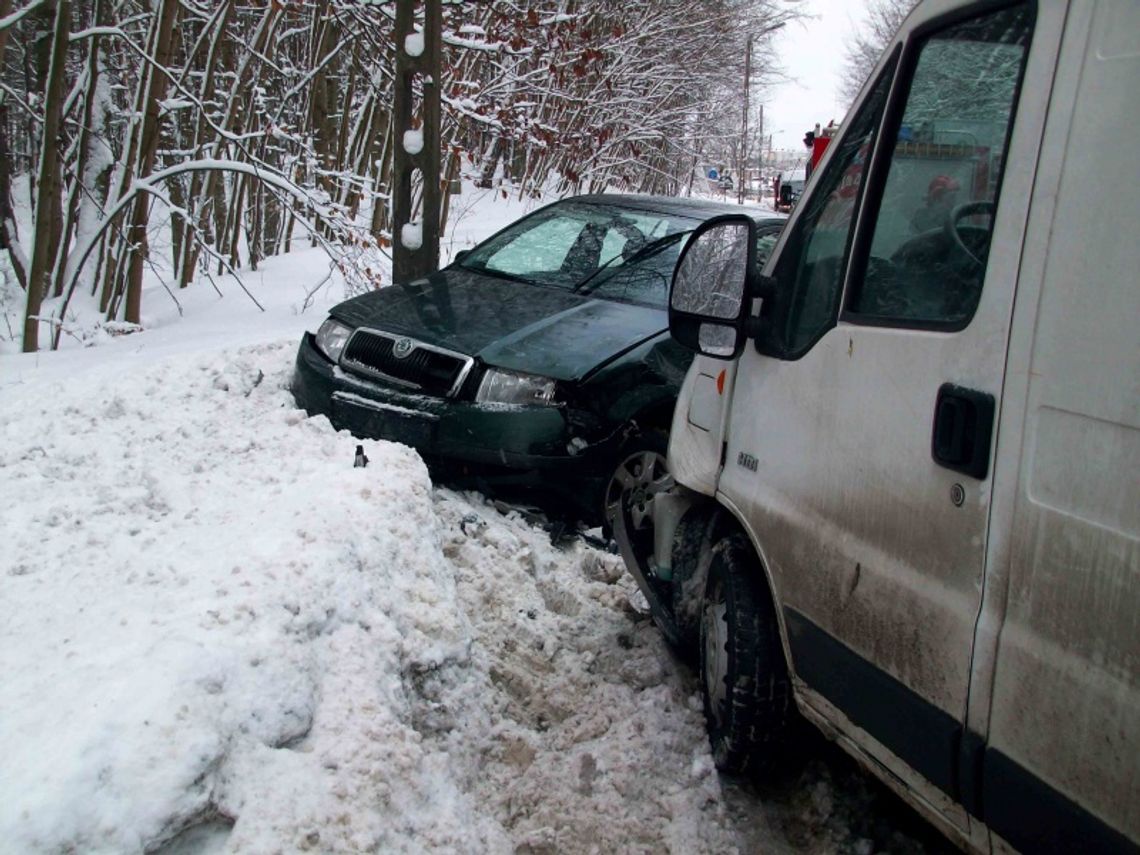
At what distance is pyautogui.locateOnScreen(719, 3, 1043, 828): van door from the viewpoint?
2070mm

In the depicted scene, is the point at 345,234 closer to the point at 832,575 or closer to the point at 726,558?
the point at 726,558

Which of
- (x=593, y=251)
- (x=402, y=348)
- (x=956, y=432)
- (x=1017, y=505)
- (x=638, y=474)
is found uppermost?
(x=593, y=251)

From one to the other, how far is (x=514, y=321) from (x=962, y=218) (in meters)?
3.35

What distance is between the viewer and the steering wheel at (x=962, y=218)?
6.97ft

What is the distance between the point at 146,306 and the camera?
12484mm

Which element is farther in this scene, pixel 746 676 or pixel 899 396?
pixel 746 676

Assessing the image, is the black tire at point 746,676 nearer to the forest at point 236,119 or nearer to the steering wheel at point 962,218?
the steering wheel at point 962,218

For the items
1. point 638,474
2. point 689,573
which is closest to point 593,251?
point 638,474

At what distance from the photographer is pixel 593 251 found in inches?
243

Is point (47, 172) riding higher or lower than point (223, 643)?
higher

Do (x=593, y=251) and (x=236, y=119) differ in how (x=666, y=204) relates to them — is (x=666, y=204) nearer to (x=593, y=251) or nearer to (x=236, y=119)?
(x=593, y=251)

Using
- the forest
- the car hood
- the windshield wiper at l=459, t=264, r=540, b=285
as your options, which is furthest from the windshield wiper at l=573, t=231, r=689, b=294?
the forest

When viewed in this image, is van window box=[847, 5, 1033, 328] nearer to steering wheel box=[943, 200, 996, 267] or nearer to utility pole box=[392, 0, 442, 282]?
steering wheel box=[943, 200, 996, 267]

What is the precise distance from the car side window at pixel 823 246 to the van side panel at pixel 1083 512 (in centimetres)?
73
